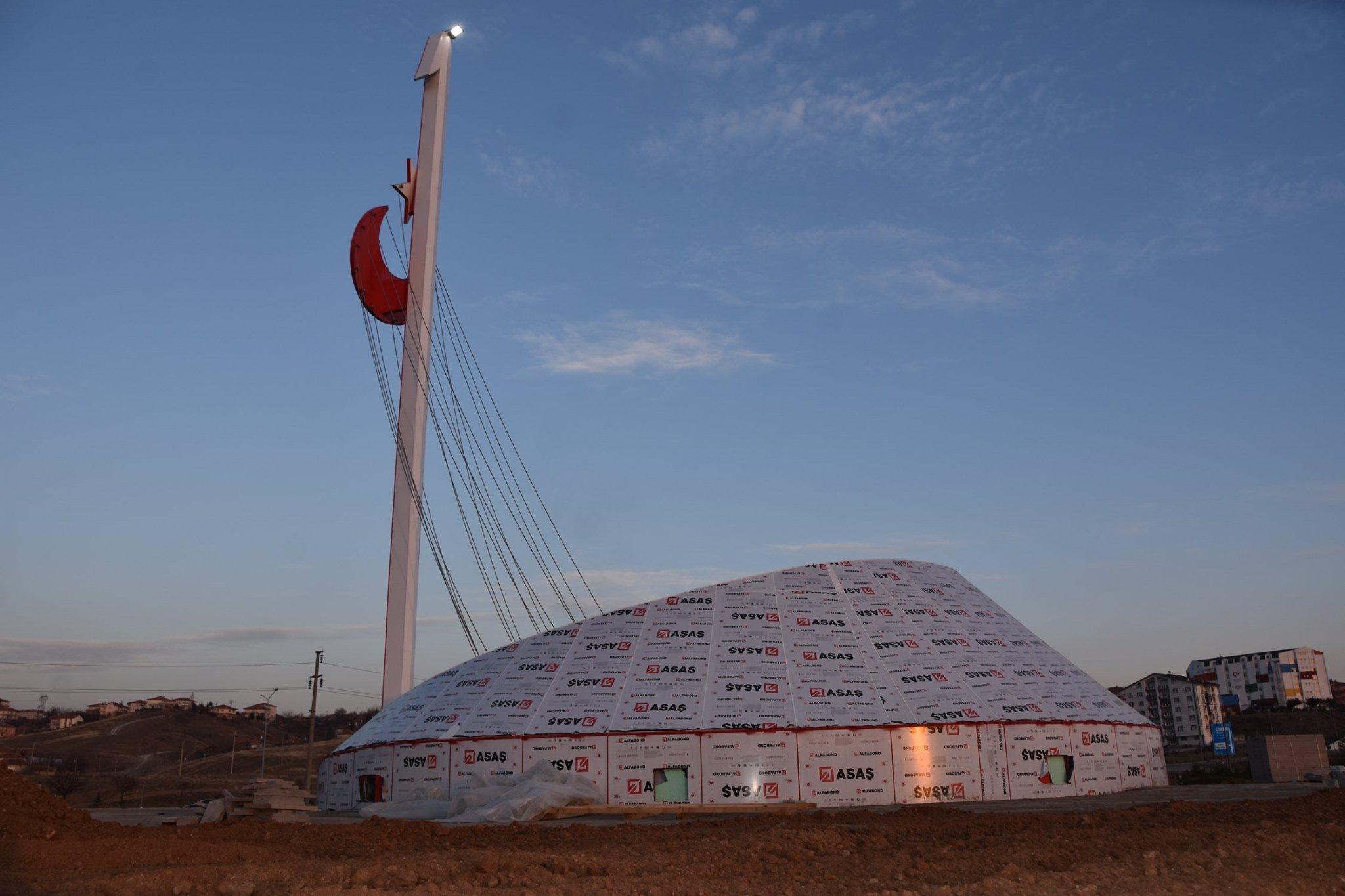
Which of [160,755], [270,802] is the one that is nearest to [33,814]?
[270,802]

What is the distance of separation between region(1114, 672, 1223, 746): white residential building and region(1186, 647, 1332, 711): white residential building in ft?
81.3

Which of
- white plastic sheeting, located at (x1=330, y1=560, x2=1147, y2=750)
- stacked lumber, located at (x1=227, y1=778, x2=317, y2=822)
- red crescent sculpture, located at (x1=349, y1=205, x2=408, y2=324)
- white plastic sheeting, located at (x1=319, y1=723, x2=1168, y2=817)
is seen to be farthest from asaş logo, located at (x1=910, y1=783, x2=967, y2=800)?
red crescent sculpture, located at (x1=349, y1=205, x2=408, y2=324)

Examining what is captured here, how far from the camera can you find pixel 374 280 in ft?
95.8

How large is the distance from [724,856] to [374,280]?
22.3 meters

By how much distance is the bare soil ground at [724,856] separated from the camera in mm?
9422

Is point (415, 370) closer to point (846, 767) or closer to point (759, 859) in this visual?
point (846, 767)

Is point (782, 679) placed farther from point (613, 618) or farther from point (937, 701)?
point (613, 618)

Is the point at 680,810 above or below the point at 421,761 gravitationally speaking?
below

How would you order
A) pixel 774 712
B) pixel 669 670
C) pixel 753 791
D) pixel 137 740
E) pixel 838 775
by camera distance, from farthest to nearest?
pixel 137 740, pixel 669 670, pixel 774 712, pixel 838 775, pixel 753 791

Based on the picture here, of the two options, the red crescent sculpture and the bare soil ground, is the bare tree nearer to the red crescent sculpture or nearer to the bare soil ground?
the red crescent sculpture

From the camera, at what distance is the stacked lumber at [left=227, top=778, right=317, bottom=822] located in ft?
63.2

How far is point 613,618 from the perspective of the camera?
25.6m

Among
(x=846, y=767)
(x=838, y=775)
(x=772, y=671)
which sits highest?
(x=772, y=671)

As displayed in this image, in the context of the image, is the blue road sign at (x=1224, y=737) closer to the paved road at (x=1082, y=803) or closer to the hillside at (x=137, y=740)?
the paved road at (x=1082, y=803)
